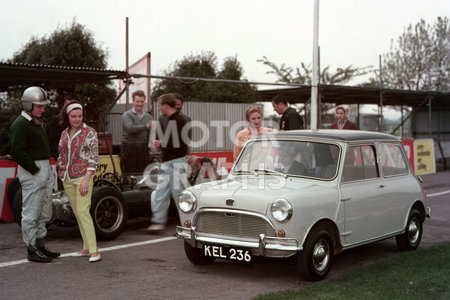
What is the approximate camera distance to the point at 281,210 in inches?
207

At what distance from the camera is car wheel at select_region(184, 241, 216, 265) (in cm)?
604

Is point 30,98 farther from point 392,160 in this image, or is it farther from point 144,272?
point 392,160

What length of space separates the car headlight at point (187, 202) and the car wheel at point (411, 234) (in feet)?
9.21

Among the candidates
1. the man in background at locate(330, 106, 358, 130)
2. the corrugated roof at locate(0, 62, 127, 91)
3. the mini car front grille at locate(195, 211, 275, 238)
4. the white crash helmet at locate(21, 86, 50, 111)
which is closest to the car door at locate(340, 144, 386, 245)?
the mini car front grille at locate(195, 211, 275, 238)

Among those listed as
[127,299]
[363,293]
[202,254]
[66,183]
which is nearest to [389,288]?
[363,293]

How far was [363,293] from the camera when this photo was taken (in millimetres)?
4941

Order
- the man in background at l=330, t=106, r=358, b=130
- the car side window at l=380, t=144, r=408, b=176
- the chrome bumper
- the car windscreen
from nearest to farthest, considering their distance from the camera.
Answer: the chrome bumper < the car windscreen < the car side window at l=380, t=144, r=408, b=176 < the man in background at l=330, t=106, r=358, b=130

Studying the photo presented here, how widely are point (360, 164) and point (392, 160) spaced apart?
89 centimetres

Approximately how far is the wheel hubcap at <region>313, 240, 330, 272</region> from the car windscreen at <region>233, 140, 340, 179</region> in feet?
2.65

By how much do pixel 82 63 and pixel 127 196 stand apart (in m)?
21.8

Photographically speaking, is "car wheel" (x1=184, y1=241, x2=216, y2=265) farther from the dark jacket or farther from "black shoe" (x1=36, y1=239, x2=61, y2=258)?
the dark jacket

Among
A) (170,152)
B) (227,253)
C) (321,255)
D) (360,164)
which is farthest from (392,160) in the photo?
(170,152)

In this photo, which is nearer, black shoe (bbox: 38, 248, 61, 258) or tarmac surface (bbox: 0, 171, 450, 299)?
tarmac surface (bbox: 0, 171, 450, 299)

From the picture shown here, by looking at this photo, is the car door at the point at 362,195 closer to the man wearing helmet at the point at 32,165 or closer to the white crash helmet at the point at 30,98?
the man wearing helmet at the point at 32,165
